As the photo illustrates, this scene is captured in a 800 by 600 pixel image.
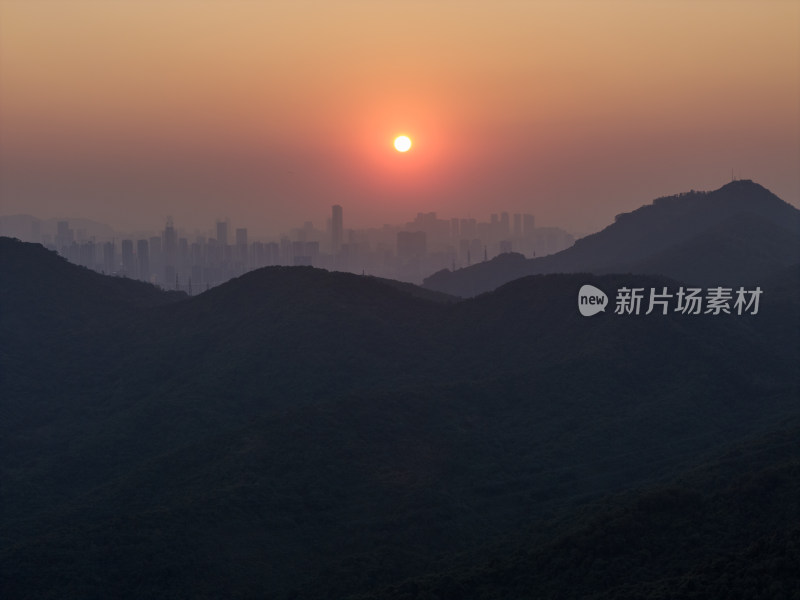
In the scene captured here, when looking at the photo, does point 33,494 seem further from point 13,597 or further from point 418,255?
point 418,255

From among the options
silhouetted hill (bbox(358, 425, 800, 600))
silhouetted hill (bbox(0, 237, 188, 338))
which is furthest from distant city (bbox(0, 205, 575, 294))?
silhouetted hill (bbox(358, 425, 800, 600))

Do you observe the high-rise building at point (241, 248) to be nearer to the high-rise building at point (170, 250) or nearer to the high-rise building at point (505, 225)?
the high-rise building at point (170, 250)

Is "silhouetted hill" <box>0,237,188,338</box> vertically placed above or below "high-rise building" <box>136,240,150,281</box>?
below

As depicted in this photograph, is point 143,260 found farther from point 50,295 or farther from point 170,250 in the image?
point 50,295

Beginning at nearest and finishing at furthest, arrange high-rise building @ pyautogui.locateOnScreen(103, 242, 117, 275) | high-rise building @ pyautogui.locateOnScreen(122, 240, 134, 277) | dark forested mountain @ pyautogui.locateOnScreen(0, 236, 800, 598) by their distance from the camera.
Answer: dark forested mountain @ pyautogui.locateOnScreen(0, 236, 800, 598) < high-rise building @ pyautogui.locateOnScreen(103, 242, 117, 275) < high-rise building @ pyautogui.locateOnScreen(122, 240, 134, 277)

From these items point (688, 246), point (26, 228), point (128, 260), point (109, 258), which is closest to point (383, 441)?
point (688, 246)

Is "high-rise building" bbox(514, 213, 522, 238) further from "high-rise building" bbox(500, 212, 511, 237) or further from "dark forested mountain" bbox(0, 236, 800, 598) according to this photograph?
"dark forested mountain" bbox(0, 236, 800, 598)
